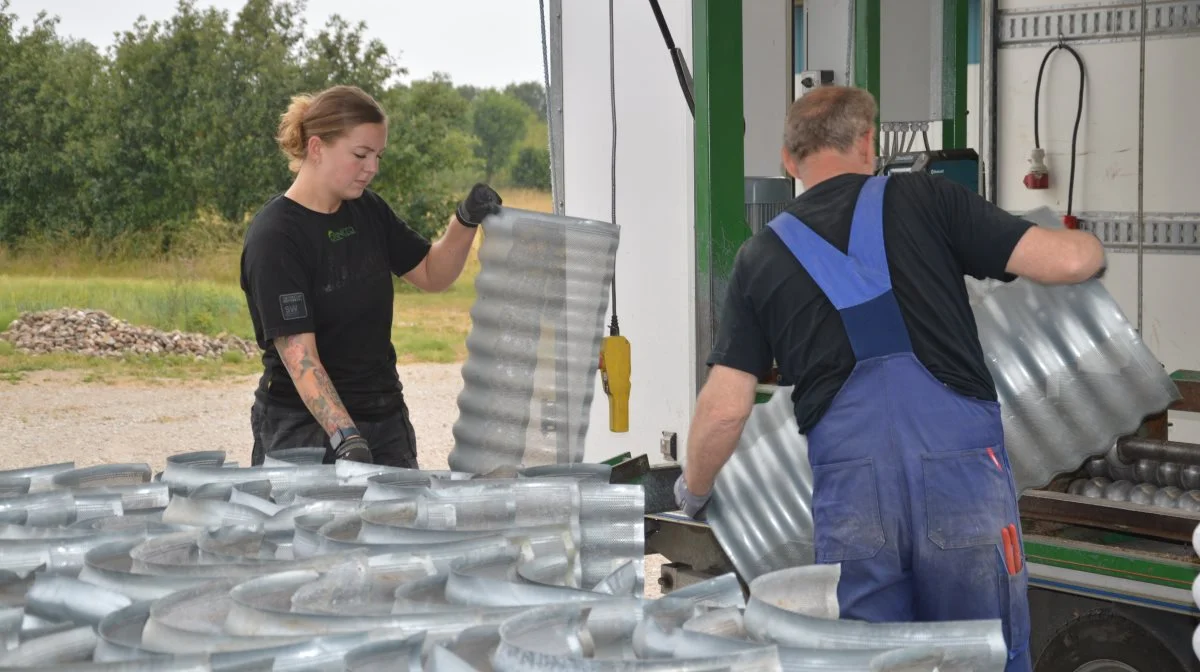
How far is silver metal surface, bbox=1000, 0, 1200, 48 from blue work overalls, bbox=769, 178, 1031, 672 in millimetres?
3357

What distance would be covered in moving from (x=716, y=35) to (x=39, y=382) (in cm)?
1188

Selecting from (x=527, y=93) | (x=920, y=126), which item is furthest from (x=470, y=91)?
(x=920, y=126)

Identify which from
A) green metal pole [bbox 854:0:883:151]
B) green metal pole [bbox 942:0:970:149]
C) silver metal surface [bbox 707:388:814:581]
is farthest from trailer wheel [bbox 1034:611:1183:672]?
green metal pole [bbox 942:0:970:149]

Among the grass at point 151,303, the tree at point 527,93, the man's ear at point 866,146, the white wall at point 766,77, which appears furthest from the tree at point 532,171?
the man's ear at point 866,146

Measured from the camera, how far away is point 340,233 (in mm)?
3260

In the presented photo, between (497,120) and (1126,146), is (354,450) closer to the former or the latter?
(1126,146)

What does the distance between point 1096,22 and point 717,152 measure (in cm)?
235

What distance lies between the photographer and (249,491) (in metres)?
2.16

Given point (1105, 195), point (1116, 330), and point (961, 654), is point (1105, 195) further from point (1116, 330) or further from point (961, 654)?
point (961, 654)

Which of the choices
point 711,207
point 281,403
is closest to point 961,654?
point 281,403

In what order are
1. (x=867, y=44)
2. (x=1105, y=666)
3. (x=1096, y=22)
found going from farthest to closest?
(x=1096, y=22)
(x=867, y=44)
(x=1105, y=666)

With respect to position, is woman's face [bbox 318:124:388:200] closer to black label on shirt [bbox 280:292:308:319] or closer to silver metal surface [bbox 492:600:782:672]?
black label on shirt [bbox 280:292:308:319]

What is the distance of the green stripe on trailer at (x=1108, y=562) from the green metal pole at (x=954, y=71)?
2.85m

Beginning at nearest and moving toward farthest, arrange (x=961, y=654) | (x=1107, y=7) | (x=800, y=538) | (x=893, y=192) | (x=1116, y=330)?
(x=961, y=654), (x=893, y=192), (x=1116, y=330), (x=800, y=538), (x=1107, y=7)
